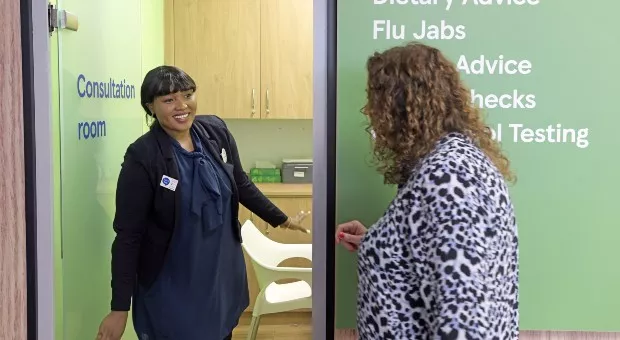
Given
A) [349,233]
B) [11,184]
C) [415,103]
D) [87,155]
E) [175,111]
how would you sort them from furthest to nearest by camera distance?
1. [87,155]
2. [175,111]
3. [11,184]
4. [349,233]
5. [415,103]

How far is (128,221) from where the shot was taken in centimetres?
214

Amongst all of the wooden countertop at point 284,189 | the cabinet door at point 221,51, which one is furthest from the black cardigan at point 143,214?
the cabinet door at point 221,51

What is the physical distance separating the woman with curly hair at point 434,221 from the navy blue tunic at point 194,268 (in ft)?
2.67

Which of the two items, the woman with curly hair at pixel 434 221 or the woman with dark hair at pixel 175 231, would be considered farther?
the woman with dark hair at pixel 175 231

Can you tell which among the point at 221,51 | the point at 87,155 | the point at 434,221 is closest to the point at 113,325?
the point at 87,155

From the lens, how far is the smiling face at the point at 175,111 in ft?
7.45

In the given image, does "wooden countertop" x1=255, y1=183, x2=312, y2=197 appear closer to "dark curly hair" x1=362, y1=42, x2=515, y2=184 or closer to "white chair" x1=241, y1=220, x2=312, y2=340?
"white chair" x1=241, y1=220, x2=312, y2=340

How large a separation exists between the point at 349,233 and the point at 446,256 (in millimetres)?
529

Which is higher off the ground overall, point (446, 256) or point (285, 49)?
point (285, 49)

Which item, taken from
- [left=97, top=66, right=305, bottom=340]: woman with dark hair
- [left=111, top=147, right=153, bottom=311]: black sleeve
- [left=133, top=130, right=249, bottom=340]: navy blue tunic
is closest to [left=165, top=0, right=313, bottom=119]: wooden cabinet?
[left=97, top=66, right=305, bottom=340]: woman with dark hair

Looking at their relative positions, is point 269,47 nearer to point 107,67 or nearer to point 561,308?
point 107,67

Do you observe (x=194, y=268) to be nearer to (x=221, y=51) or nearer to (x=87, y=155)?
(x=87, y=155)

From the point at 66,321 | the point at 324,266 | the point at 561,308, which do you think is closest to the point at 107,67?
the point at 66,321

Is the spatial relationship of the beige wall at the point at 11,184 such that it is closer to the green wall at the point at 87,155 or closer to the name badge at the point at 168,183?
the green wall at the point at 87,155
